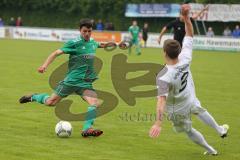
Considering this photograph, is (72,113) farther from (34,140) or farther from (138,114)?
(34,140)

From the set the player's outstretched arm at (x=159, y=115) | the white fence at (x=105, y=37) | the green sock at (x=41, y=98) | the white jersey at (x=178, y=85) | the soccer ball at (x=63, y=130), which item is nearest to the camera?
the player's outstretched arm at (x=159, y=115)

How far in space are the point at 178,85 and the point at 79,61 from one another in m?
2.62

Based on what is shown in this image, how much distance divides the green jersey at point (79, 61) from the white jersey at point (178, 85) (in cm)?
228

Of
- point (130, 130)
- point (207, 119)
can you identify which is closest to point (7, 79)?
point (130, 130)

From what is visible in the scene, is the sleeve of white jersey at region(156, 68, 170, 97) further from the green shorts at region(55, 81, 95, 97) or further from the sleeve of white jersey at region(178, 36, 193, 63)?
the green shorts at region(55, 81, 95, 97)

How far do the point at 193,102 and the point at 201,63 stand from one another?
21.0 metres

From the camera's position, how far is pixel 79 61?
10.5m

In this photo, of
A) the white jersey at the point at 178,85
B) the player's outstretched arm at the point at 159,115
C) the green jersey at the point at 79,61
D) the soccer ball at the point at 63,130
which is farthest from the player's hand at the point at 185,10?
the soccer ball at the point at 63,130

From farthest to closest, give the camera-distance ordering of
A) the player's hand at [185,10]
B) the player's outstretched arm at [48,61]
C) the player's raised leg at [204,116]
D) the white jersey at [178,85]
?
the player's outstretched arm at [48,61] → the player's raised leg at [204,116] → the player's hand at [185,10] → the white jersey at [178,85]

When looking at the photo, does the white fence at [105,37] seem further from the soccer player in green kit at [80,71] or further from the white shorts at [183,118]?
the white shorts at [183,118]

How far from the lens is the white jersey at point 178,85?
27.0 ft

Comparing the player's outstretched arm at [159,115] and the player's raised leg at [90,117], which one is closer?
the player's outstretched arm at [159,115]

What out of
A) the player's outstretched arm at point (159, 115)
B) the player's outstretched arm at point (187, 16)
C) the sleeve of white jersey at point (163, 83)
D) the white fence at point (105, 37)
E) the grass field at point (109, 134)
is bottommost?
the white fence at point (105, 37)

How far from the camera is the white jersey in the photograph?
27.0ft
